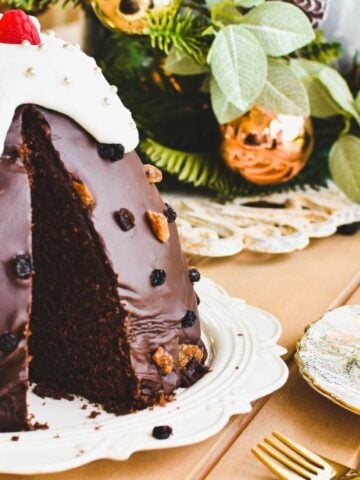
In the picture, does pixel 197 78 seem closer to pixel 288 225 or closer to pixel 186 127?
pixel 186 127

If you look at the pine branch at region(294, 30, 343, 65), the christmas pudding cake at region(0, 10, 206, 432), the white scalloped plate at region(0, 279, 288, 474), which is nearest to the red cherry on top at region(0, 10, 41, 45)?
the christmas pudding cake at region(0, 10, 206, 432)

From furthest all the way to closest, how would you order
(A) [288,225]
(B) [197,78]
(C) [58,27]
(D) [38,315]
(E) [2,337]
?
(C) [58,27], (B) [197,78], (A) [288,225], (D) [38,315], (E) [2,337]

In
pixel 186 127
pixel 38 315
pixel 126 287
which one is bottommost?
pixel 186 127

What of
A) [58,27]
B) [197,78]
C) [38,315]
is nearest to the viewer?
[38,315]

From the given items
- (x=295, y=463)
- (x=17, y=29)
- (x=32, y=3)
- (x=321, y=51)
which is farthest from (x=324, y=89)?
(x=295, y=463)

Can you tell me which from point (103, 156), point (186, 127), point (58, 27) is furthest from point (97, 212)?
point (58, 27)

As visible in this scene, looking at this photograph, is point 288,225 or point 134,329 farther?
point 288,225

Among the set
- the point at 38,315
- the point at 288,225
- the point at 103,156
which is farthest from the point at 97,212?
the point at 288,225

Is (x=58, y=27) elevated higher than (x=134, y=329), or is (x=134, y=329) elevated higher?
(x=134, y=329)
